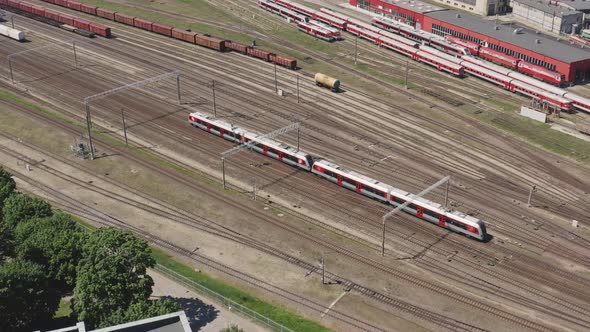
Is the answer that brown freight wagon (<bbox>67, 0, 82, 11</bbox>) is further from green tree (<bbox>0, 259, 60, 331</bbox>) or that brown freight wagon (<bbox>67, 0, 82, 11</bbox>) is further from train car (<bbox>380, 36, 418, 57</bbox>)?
green tree (<bbox>0, 259, 60, 331</bbox>)

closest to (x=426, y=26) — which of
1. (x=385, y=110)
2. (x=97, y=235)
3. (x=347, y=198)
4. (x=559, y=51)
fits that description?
(x=559, y=51)

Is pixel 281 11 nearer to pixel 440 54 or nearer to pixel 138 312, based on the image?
pixel 440 54

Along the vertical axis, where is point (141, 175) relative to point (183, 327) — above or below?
below

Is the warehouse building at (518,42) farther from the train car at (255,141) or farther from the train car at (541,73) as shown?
the train car at (255,141)

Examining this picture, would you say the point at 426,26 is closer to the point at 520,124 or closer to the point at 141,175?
the point at 520,124

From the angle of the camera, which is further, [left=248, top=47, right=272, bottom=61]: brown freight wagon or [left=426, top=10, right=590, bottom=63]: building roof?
[left=248, top=47, right=272, bottom=61]: brown freight wagon

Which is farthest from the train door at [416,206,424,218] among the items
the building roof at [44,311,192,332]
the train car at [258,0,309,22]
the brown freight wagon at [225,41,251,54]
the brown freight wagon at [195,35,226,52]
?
the train car at [258,0,309,22]

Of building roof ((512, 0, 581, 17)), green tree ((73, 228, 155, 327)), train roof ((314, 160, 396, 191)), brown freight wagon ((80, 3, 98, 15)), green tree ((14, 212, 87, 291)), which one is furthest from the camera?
brown freight wagon ((80, 3, 98, 15))
